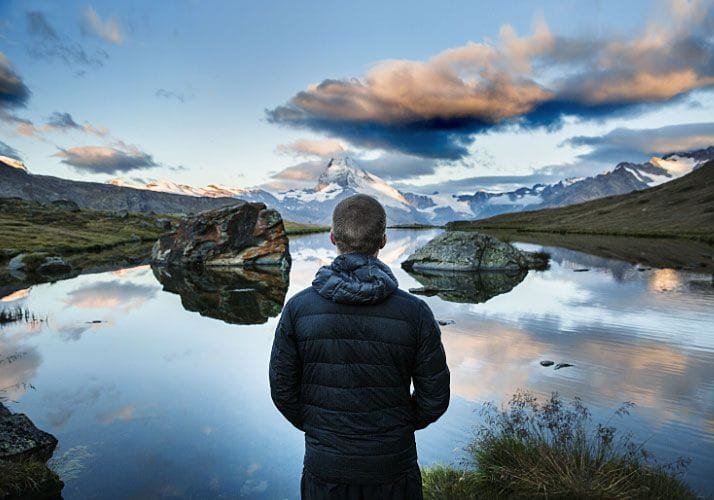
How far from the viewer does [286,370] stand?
5.05m

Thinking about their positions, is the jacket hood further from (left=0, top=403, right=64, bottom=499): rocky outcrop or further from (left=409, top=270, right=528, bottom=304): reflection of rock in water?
(left=409, top=270, right=528, bottom=304): reflection of rock in water

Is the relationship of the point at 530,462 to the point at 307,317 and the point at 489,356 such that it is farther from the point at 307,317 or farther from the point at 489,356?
the point at 489,356

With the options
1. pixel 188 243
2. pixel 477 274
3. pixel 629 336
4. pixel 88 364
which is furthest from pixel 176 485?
pixel 188 243

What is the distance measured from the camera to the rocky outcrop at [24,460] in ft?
27.4

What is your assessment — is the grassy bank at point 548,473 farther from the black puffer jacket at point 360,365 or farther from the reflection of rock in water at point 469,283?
the reflection of rock in water at point 469,283

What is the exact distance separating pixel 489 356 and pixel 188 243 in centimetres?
4494

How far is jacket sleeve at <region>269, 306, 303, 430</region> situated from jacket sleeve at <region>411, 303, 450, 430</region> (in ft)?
4.12

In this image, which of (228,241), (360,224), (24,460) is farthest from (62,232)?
(360,224)

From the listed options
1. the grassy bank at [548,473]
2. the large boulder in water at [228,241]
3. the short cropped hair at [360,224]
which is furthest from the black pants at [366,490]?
the large boulder in water at [228,241]

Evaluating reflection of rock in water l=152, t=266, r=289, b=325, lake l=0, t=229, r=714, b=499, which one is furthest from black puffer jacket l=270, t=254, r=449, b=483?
reflection of rock in water l=152, t=266, r=289, b=325

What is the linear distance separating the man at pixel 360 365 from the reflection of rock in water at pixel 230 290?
19.2 meters

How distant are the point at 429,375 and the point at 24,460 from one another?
8837mm

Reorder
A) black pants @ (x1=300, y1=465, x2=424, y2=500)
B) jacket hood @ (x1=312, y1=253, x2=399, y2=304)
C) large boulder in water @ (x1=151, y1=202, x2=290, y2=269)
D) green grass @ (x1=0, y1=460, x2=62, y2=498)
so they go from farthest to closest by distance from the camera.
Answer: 1. large boulder in water @ (x1=151, y1=202, x2=290, y2=269)
2. green grass @ (x1=0, y1=460, x2=62, y2=498)
3. black pants @ (x1=300, y1=465, x2=424, y2=500)
4. jacket hood @ (x1=312, y1=253, x2=399, y2=304)

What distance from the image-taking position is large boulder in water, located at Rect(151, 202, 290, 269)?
54.4m
